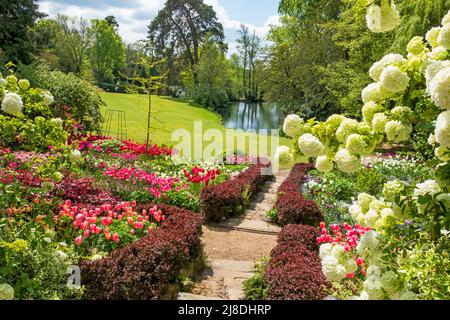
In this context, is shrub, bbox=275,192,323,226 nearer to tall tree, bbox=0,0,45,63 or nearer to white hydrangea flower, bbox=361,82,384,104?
white hydrangea flower, bbox=361,82,384,104

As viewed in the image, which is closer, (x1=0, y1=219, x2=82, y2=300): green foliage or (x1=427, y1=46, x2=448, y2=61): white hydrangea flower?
(x1=427, y1=46, x2=448, y2=61): white hydrangea flower

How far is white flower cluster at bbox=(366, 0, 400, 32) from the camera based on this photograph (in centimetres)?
145

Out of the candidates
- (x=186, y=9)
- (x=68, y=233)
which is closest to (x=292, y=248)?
(x=68, y=233)

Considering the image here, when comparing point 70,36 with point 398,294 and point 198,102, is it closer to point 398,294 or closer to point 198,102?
point 198,102

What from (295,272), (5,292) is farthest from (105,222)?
(5,292)

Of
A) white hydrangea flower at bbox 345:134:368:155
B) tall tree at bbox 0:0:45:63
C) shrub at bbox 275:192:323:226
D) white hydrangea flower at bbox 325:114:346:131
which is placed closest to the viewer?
white hydrangea flower at bbox 345:134:368:155

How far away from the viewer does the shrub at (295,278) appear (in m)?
3.08

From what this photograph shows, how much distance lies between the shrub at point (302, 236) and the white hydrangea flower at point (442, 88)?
320 centimetres

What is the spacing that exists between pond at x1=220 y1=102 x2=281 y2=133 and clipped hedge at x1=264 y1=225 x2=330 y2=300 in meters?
20.2

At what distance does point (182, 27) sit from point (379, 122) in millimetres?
40771

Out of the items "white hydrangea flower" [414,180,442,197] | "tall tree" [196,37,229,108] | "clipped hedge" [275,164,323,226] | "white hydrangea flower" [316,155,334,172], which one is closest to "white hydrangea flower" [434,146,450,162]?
"white hydrangea flower" [414,180,442,197]

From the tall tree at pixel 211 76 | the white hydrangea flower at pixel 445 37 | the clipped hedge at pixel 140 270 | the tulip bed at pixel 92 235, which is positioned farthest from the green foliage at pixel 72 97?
the tall tree at pixel 211 76

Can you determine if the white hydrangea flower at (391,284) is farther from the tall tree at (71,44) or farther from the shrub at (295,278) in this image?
the tall tree at (71,44)

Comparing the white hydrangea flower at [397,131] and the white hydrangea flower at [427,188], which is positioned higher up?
the white hydrangea flower at [397,131]
